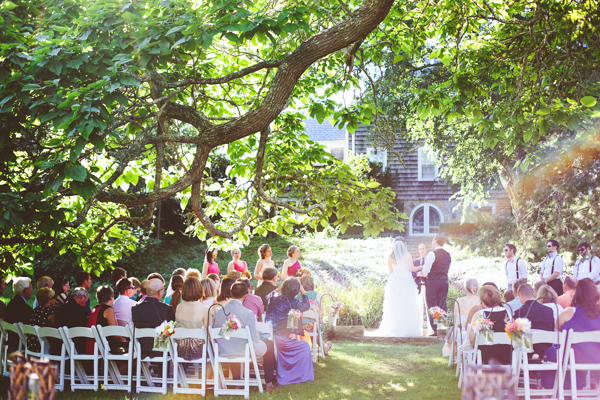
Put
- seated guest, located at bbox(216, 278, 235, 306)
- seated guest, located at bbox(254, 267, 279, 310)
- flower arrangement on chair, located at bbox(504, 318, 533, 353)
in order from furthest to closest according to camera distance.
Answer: seated guest, located at bbox(254, 267, 279, 310) → seated guest, located at bbox(216, 278, 235, 306) → flower arrangement on chair, located at bbox(504, 318, 533, 353)

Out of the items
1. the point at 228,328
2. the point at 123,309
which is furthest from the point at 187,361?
the point at 123,309

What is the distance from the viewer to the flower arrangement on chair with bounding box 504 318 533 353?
18.0 ft

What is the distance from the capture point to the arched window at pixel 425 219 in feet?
80.0

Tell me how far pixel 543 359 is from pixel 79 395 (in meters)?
5.48

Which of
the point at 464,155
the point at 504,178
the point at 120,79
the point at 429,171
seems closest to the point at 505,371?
the point at 120,79

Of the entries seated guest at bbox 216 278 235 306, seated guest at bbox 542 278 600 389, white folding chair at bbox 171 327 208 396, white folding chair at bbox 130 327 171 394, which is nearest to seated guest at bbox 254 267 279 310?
seated guest at bbox 216 278 235 306

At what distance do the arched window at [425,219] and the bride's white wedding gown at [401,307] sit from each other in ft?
45.0

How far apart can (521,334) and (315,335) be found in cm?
354

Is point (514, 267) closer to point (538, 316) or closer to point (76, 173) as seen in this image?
point (538, 316)

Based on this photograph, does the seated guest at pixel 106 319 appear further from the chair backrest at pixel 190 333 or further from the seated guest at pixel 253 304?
the seated guest at pixel 253 304

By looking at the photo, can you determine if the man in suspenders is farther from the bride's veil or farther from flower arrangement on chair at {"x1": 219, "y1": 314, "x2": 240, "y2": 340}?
flower arrangement on chair at {"x1": 219, "y1": 314, "x2": 240, "y2": 340}

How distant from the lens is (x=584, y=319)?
19.1 ft

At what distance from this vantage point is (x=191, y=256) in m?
20.8

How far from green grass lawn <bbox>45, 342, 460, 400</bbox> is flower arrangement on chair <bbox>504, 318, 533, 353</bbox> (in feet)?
4.52
